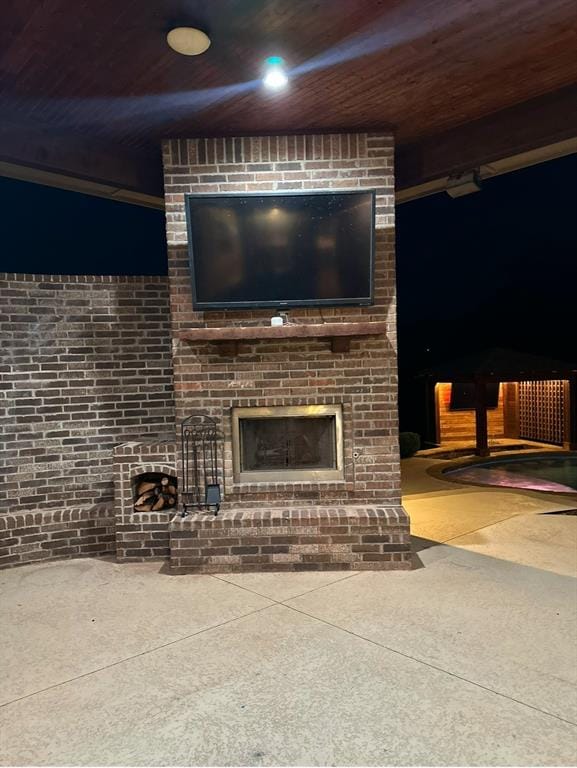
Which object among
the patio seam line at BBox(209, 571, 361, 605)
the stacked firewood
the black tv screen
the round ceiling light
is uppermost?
the round ceiling light

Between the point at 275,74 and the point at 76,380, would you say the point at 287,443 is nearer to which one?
the point at 76,380

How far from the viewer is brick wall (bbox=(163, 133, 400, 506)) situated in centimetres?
335

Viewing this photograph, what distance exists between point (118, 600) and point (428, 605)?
6.18 ft

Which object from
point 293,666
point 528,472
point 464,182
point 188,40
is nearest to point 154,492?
point 293,666

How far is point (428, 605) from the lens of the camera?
2666 millimetres

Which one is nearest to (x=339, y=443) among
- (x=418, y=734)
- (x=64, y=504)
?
(x=418, y=734)

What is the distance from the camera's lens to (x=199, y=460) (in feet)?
11.3

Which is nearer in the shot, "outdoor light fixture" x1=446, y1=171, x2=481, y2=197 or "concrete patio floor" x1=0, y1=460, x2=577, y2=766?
"concrete patio floor" x1=0, y1=460, x2=577, y2=766

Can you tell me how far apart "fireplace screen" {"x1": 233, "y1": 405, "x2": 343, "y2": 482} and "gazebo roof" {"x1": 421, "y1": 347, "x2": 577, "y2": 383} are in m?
8.06

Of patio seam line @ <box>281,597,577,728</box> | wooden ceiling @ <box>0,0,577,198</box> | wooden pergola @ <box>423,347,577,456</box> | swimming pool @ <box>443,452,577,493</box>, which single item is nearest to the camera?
patio seam line @ <box>281,597,577,728</box>

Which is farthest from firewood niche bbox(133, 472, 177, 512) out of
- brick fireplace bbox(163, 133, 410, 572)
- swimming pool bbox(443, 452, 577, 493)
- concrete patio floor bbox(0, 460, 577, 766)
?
swimming pool bbox(443, 452, 577, 493)

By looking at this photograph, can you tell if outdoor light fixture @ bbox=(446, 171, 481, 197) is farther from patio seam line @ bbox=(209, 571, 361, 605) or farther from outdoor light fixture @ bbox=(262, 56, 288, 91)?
patio seam line @ bbox=(209, 571, 361, 605)

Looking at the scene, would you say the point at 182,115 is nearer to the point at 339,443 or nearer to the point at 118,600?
the point at 339,443

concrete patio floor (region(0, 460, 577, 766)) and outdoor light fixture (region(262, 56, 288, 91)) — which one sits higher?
outdoor light fixture (region(262, 56, 288, 91))
